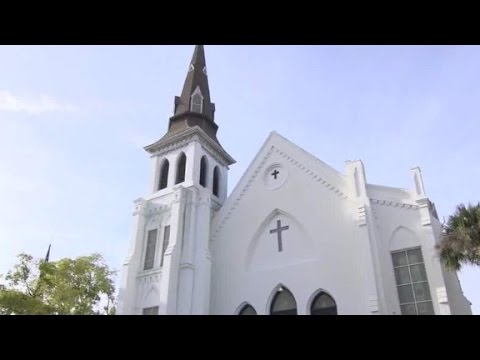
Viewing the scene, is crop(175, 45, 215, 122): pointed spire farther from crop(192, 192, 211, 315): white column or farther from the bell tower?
crop(192, 192, 211, 315): white column

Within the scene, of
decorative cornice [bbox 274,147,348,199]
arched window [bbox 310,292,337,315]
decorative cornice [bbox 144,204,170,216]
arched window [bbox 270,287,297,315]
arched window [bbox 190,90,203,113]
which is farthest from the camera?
arched window [bbox 190,90,203,113]

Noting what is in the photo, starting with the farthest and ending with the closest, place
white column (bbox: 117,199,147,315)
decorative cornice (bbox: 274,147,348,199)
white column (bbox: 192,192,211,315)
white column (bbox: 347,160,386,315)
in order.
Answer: white column (bbox: 117,199,147,315), white column (bbox: 192,192,211,315), decorative cornice (bbox: 274,147,348,199), white column (bbox: 347,160,386,315)

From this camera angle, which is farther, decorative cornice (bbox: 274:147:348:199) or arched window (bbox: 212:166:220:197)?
arched window (bbox: 212:166:220:197)

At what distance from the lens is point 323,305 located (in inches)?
709

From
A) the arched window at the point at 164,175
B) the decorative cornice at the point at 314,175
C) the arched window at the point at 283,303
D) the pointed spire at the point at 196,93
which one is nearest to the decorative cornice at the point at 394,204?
the decorative cornice at the point at 314,175

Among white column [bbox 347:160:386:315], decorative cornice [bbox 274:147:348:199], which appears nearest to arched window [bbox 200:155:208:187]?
decorative cornice [bbox 274:147:348:199]

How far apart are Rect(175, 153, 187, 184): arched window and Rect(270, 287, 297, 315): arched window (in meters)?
9.25

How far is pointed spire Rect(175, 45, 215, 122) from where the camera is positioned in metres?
29.2

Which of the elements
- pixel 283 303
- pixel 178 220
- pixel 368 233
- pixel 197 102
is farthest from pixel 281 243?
pixel 197 102

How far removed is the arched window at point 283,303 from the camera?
1869 cm

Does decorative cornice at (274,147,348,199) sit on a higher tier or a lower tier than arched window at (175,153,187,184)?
lower
